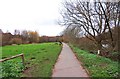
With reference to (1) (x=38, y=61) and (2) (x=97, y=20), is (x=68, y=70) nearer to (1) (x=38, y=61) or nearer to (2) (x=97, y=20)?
(1) (x=38, y=61)

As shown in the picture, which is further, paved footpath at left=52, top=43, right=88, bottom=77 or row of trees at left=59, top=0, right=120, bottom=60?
row of trees at left=59, top=0, right=120, bottom=60

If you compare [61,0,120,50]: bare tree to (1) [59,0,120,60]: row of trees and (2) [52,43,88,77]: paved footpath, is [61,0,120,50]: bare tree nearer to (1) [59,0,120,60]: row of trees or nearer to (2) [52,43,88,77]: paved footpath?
(1) [59,0,120,60]: row of trees

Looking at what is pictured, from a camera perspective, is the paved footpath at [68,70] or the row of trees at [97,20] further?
the row of trees at [97,20]

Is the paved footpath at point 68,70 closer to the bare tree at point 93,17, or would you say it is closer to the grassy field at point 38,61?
the grassy field at point 38,61

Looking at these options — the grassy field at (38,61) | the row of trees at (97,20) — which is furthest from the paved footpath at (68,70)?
the row of trees at (97,20)

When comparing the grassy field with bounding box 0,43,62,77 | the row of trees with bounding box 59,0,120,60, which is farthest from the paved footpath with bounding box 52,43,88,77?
the row of trees with bounding box 59,0,120,60

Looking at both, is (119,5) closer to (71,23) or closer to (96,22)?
(96,22)

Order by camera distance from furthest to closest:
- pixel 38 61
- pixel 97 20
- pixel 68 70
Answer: pixel 97 20
pixel 38 61
pixel 68 70

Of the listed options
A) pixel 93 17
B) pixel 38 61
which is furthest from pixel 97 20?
pixel 38 61

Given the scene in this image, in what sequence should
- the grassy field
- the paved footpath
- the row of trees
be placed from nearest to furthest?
the paved footpath
the grassy field
the row of trees

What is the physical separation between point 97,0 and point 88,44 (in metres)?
10.4

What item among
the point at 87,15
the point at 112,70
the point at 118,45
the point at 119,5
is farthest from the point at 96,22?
the point at 112,70

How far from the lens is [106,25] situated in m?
28.0

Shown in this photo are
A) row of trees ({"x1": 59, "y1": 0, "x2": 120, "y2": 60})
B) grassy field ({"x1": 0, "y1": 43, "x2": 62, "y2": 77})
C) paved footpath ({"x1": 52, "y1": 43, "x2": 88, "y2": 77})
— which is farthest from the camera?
row of trees ({"x1": 59, "y1": 0, "x2": 120, "y2": 60})
